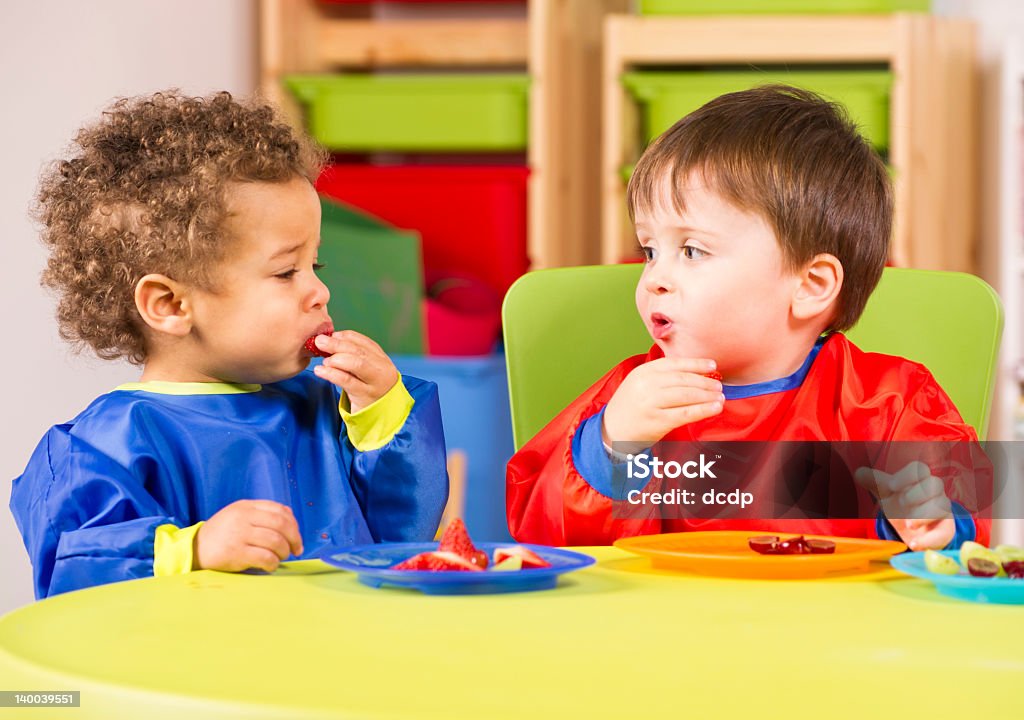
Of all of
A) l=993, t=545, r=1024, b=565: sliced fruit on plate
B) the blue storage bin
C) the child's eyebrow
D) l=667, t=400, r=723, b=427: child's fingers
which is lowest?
the blue storage bin

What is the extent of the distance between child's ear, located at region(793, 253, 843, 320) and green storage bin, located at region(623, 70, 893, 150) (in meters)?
1.75

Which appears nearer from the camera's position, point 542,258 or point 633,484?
point 633,484

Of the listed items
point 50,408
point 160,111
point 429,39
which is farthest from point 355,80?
point 160,111

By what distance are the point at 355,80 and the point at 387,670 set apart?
101 inches

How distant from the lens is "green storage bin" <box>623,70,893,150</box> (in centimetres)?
280

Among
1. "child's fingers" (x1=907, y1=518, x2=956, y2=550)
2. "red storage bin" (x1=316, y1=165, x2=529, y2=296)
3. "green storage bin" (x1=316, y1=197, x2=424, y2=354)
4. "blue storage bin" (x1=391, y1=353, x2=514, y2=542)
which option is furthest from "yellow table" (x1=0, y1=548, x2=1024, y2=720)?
"red storage bin" (x1=316, y1=165, x2=529, y2=296)

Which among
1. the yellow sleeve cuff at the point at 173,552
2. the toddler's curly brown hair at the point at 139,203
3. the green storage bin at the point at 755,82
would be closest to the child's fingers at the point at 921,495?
the yellow sleeve cuff at the point at 173,552

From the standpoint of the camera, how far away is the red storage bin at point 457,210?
288cm

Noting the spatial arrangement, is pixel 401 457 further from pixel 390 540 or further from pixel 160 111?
pixel 160 111

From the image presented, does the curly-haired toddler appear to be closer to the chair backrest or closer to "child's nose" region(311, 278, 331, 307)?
"child's nose" region(311, 278, 331, 307)

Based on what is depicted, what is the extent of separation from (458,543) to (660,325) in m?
0.40

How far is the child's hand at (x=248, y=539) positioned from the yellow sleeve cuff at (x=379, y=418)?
27 centimetres

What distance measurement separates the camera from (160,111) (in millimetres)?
1132

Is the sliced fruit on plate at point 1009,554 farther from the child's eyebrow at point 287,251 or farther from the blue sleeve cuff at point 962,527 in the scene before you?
the child's eyebrow at point 287,251
